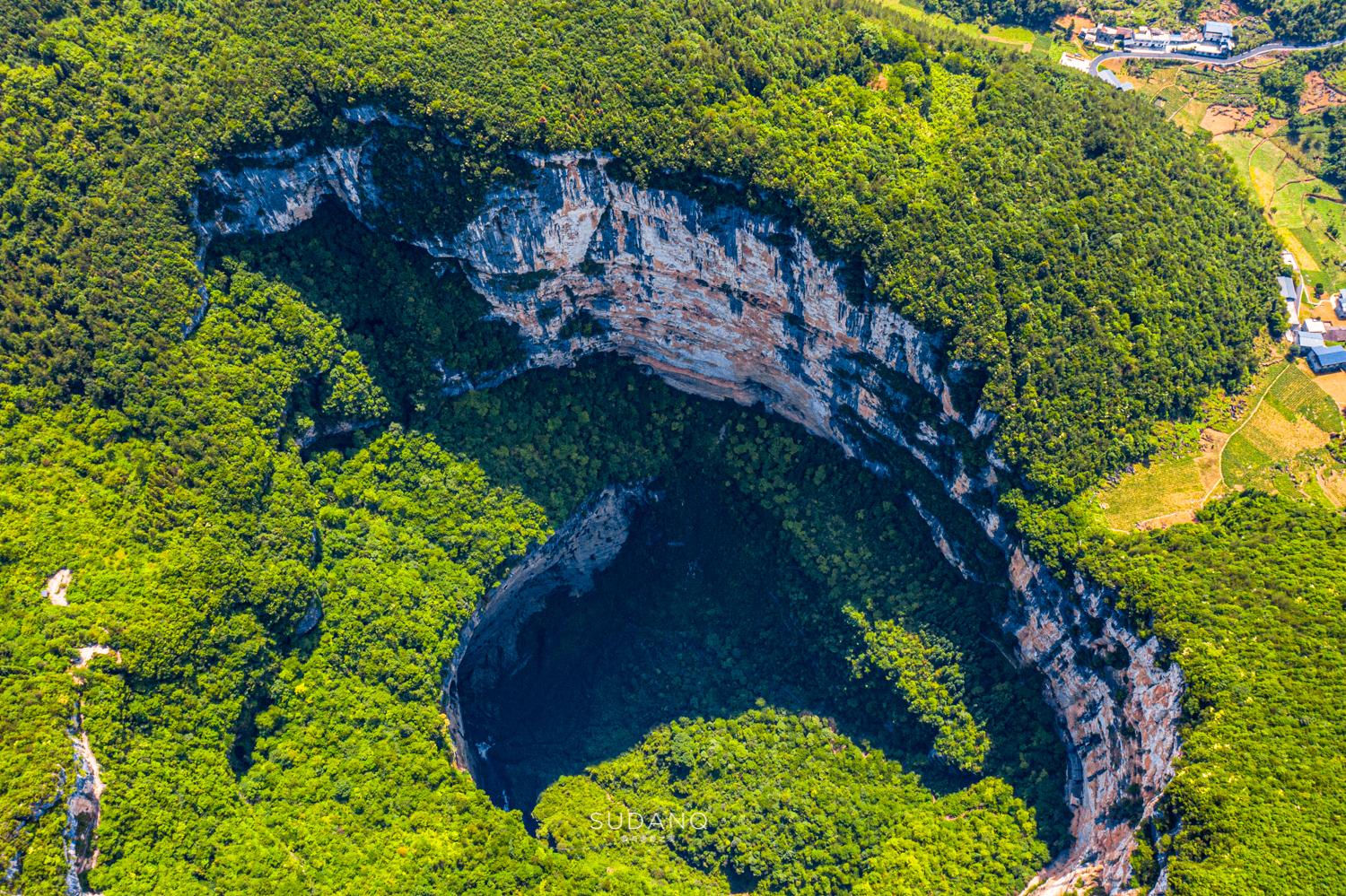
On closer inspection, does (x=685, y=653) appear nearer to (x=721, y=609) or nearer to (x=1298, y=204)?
(x=721, y=609)

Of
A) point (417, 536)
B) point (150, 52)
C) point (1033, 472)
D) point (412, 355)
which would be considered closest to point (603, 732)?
point (417, 536)

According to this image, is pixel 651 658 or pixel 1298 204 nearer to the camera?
pixel 1298 204

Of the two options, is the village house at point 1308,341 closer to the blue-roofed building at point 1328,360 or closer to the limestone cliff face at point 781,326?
the blue-roofed building at point 1328,360

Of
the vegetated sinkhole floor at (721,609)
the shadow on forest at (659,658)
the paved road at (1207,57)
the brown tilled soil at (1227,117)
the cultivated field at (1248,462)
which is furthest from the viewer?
the paved road at (1207,57)

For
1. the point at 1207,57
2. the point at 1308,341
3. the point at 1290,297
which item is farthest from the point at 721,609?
the point at 1207,57

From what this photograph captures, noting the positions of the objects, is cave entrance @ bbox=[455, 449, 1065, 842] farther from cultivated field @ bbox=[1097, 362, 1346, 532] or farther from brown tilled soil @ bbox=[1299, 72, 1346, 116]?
brown tilled soil @ bbox=[1299, 72, 1346, 116]

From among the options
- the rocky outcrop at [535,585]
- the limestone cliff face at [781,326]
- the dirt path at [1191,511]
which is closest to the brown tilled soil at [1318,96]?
the dirt path at [1191,511]
